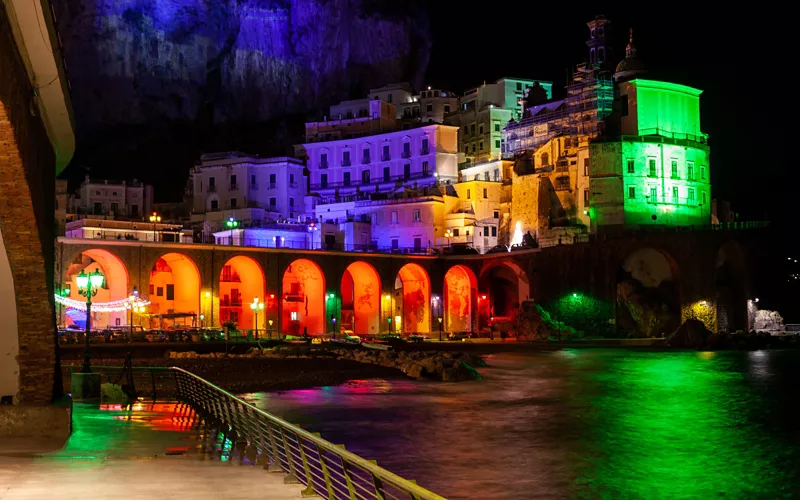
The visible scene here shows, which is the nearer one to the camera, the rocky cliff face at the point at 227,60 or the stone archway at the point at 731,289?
the stone archway at the point at 731,289

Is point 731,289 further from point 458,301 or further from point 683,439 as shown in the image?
point 683,439

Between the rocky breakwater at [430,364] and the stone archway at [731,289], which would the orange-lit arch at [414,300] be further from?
the rocky breakwater at [430,364]

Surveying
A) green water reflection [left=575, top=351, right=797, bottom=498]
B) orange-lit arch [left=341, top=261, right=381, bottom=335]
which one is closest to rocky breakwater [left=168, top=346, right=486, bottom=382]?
green water reflection [left=575, top=351, right=797, bottom=498]

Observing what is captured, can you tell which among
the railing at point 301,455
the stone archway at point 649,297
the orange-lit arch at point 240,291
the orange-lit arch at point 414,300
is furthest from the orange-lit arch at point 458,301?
the railing at point 301,455

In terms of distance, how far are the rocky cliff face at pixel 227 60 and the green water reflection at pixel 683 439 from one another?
6769 cm

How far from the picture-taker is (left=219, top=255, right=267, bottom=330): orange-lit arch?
6391cm

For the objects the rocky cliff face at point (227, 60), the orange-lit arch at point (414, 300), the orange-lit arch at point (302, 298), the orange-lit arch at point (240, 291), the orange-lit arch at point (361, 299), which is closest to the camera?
the orange-lit arch at point (240, 291)

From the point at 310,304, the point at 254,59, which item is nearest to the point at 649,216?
the point at 310,304

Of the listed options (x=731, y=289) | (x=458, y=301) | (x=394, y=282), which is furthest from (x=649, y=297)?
(x=394, y=282)

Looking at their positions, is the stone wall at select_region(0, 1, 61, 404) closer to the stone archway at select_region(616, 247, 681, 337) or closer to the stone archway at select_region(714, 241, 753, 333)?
the stone archway at select_region(616, 247, 681, 337)

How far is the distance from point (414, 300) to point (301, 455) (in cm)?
6560

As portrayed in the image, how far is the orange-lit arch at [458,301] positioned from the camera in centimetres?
7569

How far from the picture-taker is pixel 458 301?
7738cm

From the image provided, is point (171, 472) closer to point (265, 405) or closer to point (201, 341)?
point (265, 405)
